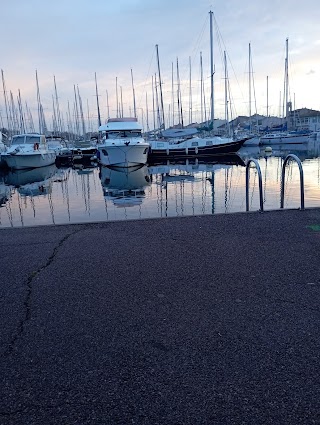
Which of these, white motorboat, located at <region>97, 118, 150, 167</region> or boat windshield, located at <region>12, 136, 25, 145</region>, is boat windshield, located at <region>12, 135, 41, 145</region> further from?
white motorboat, located at <region>97, 118, 150, 167</region>

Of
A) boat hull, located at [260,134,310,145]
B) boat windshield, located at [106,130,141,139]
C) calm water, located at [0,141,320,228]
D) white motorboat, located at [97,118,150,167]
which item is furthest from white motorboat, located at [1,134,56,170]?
boat hull, located at [260,134,310,145]

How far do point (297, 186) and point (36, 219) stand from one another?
11.9 meters

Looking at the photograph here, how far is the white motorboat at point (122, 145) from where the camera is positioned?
29.9 metres

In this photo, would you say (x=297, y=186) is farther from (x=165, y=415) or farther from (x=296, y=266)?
(x=165, y=415)

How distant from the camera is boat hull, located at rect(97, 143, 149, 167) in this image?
98.0 ft

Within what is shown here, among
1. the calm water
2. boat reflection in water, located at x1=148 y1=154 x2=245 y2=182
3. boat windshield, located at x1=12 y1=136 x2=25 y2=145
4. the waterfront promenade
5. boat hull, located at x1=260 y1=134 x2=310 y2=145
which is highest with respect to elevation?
boat windshield, located at x1=12 y1=136 x2=25 y2=145

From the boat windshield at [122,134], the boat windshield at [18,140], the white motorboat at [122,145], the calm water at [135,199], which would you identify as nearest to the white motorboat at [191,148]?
the boat windshield at [122,134]

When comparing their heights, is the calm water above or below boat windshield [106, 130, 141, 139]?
below

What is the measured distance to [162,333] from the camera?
336 cm

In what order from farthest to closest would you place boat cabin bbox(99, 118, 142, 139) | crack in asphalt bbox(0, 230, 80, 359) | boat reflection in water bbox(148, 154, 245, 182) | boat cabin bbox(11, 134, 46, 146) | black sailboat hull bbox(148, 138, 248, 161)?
black sailboat hull bbox(148, 138, 248, 161)
boat cabin bbox(11, 134, 46, 146)
boat cabin bbox(99, 118, 142, 139)
boat reflection in water bbox(148, 154, 245, 182)
crack in asphalt bbox(0, 230, 80, 359)

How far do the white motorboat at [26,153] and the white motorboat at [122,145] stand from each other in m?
6.30

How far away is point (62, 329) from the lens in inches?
138

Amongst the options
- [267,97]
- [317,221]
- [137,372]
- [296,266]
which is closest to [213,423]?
[137,372]

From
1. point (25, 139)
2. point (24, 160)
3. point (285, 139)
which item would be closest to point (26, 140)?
point (25, 139)
